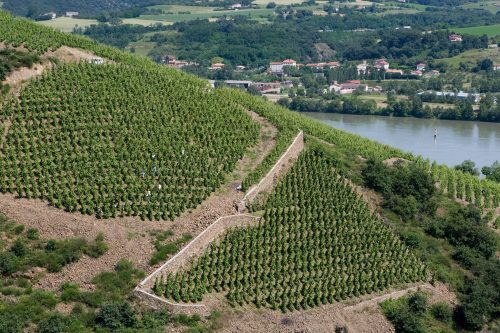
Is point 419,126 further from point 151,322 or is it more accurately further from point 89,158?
point 151,322

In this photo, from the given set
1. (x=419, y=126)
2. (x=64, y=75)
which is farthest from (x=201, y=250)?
(x=419, y=126)

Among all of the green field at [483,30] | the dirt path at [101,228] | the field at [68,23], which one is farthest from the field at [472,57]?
the dirt path at [101,228]

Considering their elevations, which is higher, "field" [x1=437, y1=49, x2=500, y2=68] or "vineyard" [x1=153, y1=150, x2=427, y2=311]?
"vineyard" [x1=153, y1=150, x2=427, y2=311]

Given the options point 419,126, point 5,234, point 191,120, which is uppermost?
point 191,120

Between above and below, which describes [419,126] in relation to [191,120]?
below

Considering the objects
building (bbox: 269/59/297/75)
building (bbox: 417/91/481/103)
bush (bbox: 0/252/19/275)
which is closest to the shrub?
bush (bbox: 0/252/19/275)

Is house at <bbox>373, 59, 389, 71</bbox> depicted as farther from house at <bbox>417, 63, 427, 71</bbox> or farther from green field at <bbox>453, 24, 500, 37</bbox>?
green field at <bbox>453, 24, 500, 37</bbox>

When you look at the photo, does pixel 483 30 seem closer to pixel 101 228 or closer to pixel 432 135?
pixel 432 135
